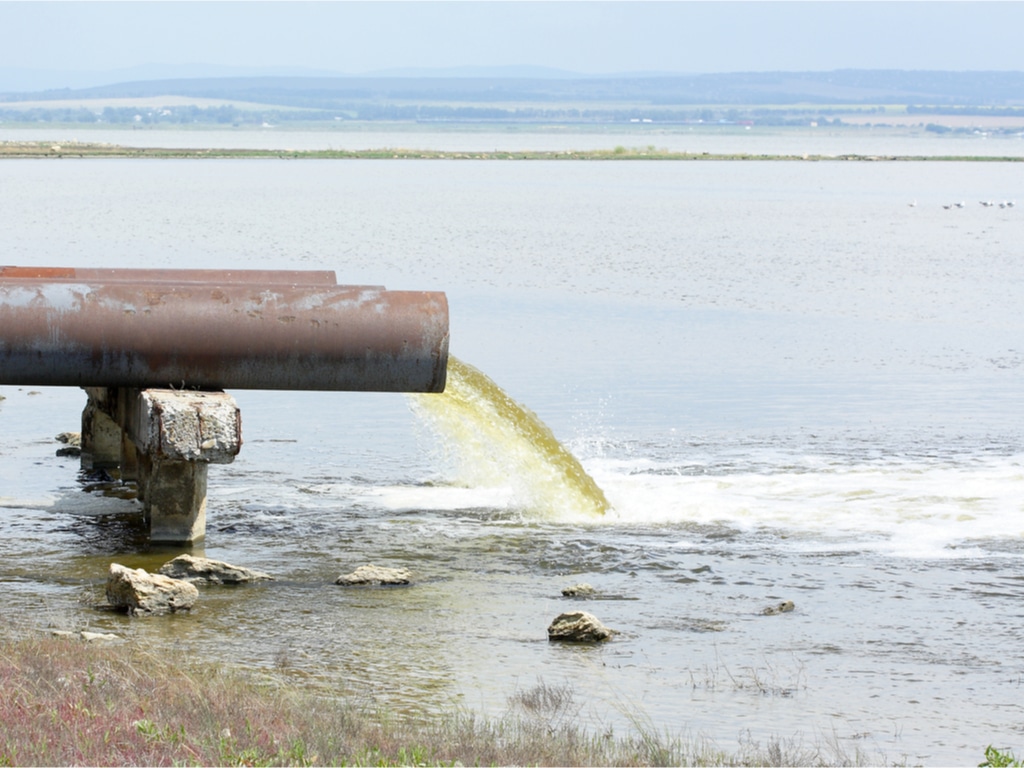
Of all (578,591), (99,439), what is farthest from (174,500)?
(578,591)

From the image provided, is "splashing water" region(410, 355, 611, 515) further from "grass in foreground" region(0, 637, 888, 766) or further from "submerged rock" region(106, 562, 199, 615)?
"grass in foreground" region(0, 637, 888, 766)

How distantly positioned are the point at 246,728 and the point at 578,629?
3.02 meters

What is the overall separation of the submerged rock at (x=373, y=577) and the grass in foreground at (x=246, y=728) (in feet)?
7.42

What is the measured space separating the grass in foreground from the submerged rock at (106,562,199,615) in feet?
4.52

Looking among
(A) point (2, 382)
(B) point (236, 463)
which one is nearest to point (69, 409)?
(B) point (236, 463)

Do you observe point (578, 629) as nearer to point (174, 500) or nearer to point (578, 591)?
point (578, 591)

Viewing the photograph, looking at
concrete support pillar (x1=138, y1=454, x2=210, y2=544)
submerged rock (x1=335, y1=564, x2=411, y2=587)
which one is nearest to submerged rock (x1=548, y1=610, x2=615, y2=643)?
submerged rock (x1=335, y1=564, x2=411, y2=587)

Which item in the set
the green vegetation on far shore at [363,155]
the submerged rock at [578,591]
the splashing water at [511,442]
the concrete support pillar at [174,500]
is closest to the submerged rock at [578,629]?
the submerged rock at [578,591]

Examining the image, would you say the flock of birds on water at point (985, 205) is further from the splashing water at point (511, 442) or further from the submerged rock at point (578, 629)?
the submerged rock at point (578, 629)

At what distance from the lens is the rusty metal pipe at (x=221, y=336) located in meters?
11.1

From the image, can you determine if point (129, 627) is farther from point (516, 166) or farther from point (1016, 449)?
point (516, 166)

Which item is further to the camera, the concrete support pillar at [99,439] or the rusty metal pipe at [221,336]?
the concrete support pillar at [99,439]

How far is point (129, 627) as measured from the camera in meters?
9.37

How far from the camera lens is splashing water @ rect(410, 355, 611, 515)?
1320cm
